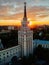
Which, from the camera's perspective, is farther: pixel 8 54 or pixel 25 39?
pixel 25 39

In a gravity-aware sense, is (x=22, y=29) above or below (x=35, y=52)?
above

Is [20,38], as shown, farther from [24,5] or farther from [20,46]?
[24,5]

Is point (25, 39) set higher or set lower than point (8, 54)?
higher

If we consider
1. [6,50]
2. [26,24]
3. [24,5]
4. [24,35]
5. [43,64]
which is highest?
[24,5]

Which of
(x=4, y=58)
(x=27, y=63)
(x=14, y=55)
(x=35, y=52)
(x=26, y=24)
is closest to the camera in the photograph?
(x=27, y=63)

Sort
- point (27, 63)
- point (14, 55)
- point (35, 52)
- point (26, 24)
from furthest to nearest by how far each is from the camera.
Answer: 1. point (35, 52)
2. point (26, 24)
3. point (14, 55)
4. point (27, 63)

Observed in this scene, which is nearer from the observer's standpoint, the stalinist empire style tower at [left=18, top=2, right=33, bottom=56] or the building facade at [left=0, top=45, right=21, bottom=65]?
the building facade at [left=0, top=45, right=21, bottom=65]

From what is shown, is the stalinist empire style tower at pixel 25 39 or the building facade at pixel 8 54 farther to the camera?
the stalinist empire style tower at pixel 25 39

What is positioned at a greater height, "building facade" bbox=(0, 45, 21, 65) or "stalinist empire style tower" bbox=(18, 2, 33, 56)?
"stalinist empire style tower" bbox=(18, 2, 33, 56)

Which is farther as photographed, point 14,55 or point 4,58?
point 14,55

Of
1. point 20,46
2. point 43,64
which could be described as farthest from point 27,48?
point 43,64

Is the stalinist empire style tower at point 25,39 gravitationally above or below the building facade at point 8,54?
above
